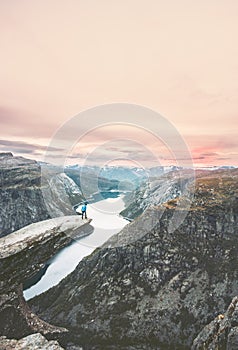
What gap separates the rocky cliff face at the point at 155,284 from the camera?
11075 centimetres

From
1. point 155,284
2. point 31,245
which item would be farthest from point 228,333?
point 155,284

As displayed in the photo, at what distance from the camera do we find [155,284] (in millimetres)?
126125

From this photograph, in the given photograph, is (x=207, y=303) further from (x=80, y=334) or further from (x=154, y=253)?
(x=80, y=334)

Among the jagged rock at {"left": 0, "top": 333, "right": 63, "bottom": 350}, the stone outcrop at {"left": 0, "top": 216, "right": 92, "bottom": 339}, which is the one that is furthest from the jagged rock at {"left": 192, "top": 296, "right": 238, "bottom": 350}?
the stone outcrop at {"left": 0, "top": 216, "right": 92, "bottom": 339}

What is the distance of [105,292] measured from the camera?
5089 inches

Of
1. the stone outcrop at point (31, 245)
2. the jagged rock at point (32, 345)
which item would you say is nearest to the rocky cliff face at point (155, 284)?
the jagged rock at point (32, 345)

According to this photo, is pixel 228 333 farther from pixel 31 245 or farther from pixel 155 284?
pixel 155 284

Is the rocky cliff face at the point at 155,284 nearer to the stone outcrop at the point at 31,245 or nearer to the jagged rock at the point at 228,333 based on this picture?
the jagged rock at the point at 228,333

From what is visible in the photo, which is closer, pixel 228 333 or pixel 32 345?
pixel 228 333

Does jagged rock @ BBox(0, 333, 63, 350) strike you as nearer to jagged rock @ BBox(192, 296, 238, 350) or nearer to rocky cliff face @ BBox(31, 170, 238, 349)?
jagged rock @ BBox(192, 296, 238, 350)

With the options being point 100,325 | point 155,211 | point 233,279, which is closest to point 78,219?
point 100,325

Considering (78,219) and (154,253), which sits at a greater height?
(78,219)

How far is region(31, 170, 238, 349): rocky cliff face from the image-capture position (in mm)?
110750

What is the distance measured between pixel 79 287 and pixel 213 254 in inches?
2792
